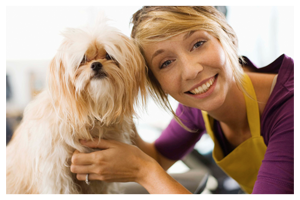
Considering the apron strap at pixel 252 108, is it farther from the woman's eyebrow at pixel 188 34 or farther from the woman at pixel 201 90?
the woman's eyebrow at pixel 188 34

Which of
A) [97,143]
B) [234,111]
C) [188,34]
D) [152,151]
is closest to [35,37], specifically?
[97,143]

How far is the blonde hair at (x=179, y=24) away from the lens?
3.10ft

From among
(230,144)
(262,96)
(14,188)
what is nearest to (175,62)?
(262,96)

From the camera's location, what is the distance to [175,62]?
0.98 meters

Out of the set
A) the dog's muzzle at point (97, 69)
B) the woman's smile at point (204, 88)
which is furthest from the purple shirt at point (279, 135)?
the dog's muzzle at point (97, 69)

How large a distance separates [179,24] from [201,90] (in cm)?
28

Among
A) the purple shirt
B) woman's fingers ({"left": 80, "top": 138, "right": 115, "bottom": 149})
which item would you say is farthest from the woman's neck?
woman's fingers ({"left": 80, "top": 138, "right": 115, "bottom": 149})

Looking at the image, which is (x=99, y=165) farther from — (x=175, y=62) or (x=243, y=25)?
(x=243, y=25)

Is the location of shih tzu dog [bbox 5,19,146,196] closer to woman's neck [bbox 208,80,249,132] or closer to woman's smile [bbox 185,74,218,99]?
woman's smile [bbox 185,74,218,99]

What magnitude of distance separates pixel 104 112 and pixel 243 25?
4.24 ft

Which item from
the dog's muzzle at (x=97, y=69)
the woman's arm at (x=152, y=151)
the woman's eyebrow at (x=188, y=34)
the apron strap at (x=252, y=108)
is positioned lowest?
the woman's arm at (x=152, y=151)

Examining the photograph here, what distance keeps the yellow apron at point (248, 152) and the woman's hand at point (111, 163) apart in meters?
0.47

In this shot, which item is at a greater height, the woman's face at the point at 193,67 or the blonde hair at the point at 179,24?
the blonde hair at the point at 179,24

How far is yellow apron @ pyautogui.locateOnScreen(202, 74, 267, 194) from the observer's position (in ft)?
3.75
